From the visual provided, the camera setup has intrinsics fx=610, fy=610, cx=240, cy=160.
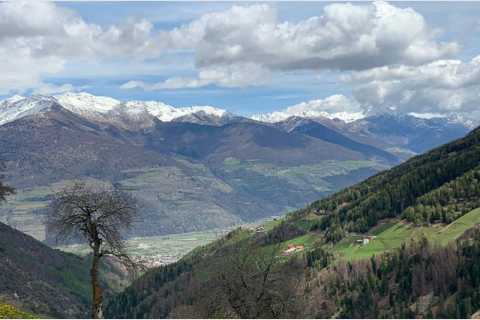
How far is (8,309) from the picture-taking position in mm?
42156

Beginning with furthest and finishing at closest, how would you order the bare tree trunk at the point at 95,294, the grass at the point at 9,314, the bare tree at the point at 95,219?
the bare tree at the point at 95,219 < the bare tree trunk at the point at 95,294 < the grass at the point at 9,314

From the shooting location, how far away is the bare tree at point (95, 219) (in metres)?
49.2

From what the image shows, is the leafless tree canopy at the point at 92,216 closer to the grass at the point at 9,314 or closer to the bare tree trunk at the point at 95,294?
the bare tree trunk at the point at 95,294

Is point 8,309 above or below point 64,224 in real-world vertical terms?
below

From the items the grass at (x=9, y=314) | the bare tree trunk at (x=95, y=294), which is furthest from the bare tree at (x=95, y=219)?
the grass at (x=9, y=314)

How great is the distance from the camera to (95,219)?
1981 inches

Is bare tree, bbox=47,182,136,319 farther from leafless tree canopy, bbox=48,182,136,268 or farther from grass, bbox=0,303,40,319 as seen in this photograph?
grass, bbox=0,303,40,319

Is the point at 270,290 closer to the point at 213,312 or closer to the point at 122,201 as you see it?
the point at 213,312

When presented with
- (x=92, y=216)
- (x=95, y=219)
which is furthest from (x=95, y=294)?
(x=92, y=216)

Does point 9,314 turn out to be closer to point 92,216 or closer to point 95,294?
point 95,294

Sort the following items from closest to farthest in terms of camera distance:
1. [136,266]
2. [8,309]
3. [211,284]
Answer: [8,309] → [136,266] → [211,284]

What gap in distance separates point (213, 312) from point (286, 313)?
271 inches

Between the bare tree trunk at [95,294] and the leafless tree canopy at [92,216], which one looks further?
the leafless tree canopy at [92,216]

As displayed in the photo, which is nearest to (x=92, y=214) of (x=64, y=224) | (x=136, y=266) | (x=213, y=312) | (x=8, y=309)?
(x=64, y=224)
